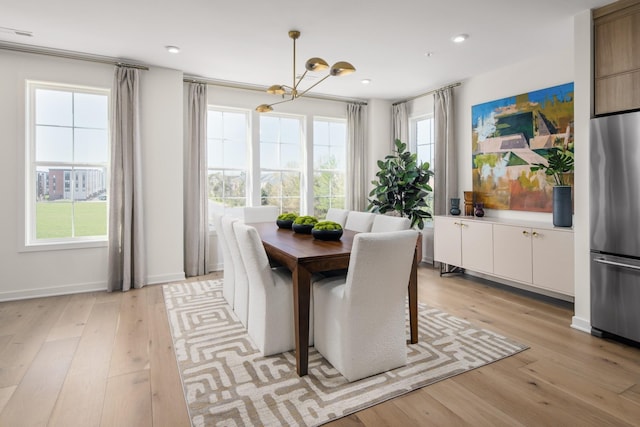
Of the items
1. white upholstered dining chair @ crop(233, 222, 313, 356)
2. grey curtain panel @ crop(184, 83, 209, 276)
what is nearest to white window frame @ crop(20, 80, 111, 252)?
grey curtain panel @ crop(184, 83, 209, 276)

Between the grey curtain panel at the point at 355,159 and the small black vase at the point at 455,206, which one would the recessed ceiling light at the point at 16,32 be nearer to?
the grey curtain panel at the point at 355,159

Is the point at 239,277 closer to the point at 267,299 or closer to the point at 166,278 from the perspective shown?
the point at 267,299

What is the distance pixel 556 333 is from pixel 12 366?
4.03 meters

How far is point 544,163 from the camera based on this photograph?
153 inches

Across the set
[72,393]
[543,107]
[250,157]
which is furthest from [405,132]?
[72,393]

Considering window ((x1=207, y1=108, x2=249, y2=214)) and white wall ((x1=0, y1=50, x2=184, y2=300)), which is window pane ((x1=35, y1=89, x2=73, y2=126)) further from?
window ((x1=207, y1=108, x2=249, y2=214))

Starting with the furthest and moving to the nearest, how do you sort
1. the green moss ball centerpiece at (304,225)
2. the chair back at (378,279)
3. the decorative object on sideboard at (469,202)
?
the decorative object on sideboard at (469,202), the green moss ball centerpiece at (304,225), the chair back at (378,279)

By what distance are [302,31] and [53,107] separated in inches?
119

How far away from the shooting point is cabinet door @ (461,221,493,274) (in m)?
3.97

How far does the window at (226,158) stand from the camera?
199 inches

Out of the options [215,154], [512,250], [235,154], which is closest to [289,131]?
[235,154]

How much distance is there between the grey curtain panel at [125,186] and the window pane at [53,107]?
1.77 ft

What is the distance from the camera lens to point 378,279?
2.11m

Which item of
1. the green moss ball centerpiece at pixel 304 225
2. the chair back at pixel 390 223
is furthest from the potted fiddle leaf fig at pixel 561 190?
the green moss ball centerpiece at pixel 304 225
